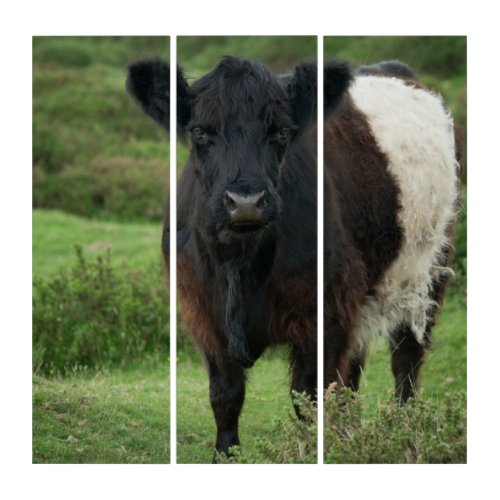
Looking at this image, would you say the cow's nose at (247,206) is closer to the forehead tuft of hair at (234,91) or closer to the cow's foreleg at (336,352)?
the forehead tuft of hair at (234,91)

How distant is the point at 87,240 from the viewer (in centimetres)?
1204

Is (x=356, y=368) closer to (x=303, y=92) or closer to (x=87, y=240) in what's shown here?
(x=303, y=92)

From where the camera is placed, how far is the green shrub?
569cm

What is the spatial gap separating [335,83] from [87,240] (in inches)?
260

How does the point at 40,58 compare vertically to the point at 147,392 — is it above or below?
above

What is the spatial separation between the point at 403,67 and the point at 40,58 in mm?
8219

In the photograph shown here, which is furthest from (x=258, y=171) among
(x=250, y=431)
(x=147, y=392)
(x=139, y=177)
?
(x=139, y=177)

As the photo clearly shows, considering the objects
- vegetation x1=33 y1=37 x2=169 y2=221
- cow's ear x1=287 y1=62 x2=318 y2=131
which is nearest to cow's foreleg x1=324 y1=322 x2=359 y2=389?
cow's ear x1=287 y1=62 x2=318 y2=131

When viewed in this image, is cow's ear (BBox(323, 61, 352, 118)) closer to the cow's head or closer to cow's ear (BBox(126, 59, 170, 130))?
the cow's head

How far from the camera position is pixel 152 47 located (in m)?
15.1

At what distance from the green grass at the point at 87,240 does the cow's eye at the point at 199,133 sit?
522 cm
